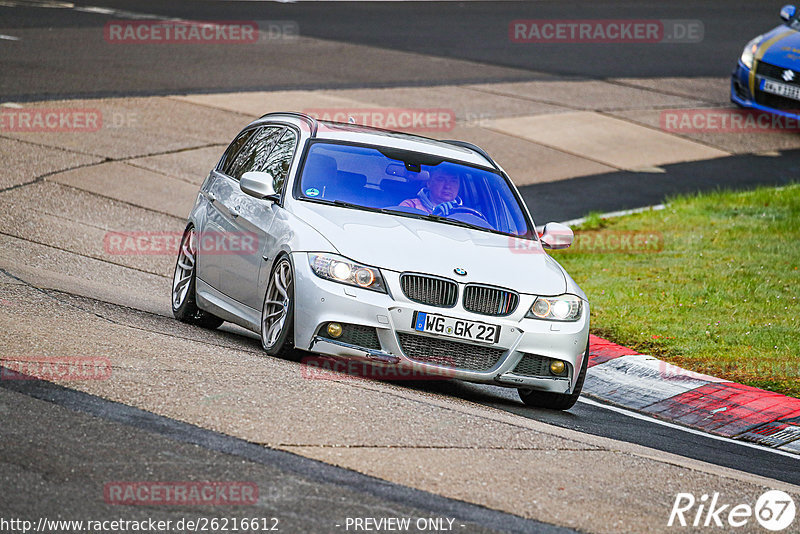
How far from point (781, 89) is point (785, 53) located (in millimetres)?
591

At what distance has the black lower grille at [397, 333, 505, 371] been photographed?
810cm

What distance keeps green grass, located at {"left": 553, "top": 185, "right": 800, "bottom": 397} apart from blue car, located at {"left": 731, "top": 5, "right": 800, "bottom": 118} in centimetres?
406

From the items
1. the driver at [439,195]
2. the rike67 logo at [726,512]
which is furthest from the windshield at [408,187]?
the rike67 logo at [726,512]

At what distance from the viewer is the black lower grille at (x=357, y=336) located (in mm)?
8086

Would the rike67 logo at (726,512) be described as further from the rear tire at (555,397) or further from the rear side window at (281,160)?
the rear side window at (281,160)

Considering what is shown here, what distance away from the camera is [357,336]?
8.10m

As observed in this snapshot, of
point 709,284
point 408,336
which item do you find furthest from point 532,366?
point 709,284

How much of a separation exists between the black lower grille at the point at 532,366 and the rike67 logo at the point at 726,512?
214cm

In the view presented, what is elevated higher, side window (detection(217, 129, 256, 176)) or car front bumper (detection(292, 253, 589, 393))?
side window (detection(217, 129, 256, 176))

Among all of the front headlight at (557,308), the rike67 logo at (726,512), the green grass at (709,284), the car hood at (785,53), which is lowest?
the green grass at (709,284)

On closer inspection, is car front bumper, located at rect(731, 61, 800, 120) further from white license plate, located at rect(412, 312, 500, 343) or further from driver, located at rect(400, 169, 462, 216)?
white license plate, located at rect(412, 312, 500, 343)

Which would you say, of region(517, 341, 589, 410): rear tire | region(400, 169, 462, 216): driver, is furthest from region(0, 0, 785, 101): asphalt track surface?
region(517, 341, 589, 410): rear tire

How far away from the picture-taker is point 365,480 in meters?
5.90

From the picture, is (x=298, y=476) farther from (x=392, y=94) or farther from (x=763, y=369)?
(x=392, y=94)
